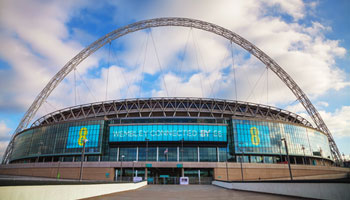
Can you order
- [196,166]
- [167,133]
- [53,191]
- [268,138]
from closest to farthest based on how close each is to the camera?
[53,191] → [196,166] → [167,133] → [268,138]

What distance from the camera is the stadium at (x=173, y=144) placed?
5841cm

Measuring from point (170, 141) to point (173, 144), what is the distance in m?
1.80

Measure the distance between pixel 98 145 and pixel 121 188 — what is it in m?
45.3

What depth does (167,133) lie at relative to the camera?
210 ft

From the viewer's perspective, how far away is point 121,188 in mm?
22828

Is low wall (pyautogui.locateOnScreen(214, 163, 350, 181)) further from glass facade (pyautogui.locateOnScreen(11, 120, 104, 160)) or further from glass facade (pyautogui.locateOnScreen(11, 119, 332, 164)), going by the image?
glass facade (pyautogui.locateOnScreen(11, 120, 104, 160))

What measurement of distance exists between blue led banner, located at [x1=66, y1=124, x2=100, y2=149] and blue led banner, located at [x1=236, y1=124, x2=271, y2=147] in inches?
1786

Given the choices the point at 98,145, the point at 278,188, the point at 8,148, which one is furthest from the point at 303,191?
the point at 8,148

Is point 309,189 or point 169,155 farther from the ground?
point 169,155

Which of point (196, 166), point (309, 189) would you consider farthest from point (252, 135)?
point (309, 189)

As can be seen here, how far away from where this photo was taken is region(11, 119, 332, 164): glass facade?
209 feet

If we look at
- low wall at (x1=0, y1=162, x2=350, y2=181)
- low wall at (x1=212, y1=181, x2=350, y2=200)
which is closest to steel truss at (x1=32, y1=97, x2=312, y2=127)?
low wall at (x1=0, y1=162, x2=350, y2=181)

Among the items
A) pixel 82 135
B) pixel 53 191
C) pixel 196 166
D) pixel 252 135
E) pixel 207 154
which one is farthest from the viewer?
pixel 82 135

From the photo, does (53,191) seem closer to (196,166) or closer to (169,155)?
(196,166)
